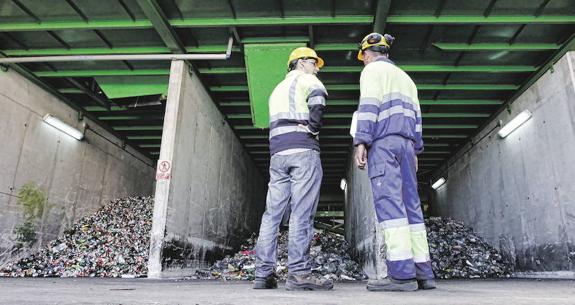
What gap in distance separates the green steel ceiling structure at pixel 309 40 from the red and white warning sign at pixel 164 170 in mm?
1954

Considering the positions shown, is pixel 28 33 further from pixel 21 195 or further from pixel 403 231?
pixel 403 231

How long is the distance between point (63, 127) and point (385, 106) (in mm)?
7541

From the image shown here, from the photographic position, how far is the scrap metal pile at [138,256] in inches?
238

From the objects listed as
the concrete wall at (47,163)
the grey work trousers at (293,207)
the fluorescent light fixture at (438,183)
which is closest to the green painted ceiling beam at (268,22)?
the concrete wall at (47,163)

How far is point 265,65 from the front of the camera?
608 centimetres

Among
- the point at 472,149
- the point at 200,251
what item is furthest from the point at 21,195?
the point at 472,149

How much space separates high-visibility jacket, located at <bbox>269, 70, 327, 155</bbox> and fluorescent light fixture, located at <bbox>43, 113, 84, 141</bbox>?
6.46 metres

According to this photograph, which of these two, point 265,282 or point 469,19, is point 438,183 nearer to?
point 469,19

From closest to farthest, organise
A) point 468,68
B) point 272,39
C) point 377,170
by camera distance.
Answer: point 377,170 → point 272,39 → point 468,68

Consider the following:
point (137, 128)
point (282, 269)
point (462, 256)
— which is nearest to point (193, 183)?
point (282, 269)

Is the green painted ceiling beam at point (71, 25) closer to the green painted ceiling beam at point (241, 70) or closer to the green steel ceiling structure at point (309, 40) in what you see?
the green steel ceiling structure at point (309, 40)

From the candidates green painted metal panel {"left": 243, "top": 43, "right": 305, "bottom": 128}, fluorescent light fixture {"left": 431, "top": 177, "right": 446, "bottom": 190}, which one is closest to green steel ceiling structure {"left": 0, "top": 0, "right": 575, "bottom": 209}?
green painted metal panel {"left": 243, "top": 43, "right": 305, "bottom": 128}

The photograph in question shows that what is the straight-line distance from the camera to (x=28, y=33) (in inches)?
235

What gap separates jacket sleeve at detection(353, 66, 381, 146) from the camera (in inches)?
101
